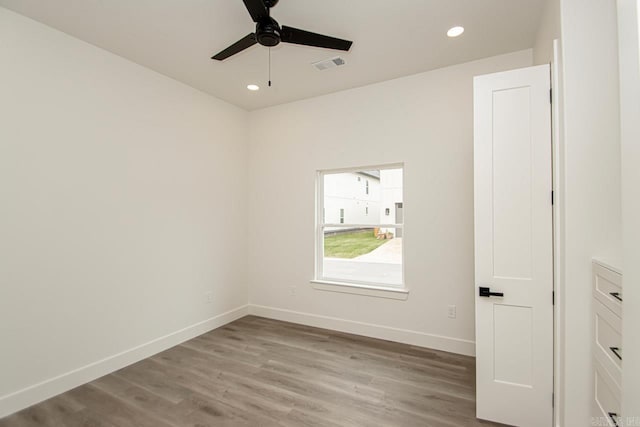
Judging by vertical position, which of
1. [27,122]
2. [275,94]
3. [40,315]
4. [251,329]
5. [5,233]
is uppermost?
[275,94]

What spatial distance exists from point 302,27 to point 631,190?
8.08ft

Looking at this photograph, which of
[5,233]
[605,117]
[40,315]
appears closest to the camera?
[605,117]

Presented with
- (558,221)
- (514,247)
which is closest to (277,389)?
(514,247)

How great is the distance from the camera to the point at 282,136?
4.17m

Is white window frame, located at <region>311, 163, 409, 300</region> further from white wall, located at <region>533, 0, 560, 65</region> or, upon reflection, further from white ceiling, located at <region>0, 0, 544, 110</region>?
white wall, located at <region>533, 0, 560, 65</region>

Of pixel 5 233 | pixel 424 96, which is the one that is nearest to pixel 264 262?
pixel 5 233

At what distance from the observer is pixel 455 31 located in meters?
2.53

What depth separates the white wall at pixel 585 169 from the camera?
1.64m

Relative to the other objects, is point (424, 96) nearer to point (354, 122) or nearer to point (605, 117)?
point (354, 122)

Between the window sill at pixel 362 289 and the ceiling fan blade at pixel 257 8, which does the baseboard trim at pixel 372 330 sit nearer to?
the window sill at pixel 362 289

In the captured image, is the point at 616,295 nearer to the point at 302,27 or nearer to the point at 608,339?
the point at 608,339

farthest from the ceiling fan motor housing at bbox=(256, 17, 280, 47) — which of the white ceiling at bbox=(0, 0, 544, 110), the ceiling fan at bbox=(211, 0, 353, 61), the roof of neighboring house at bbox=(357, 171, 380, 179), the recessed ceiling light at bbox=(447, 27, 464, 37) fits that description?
the roof of neighboring house at bbox=(357, 171, 380, 179)

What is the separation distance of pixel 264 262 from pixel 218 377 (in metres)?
1.82

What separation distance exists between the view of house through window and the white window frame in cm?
1
